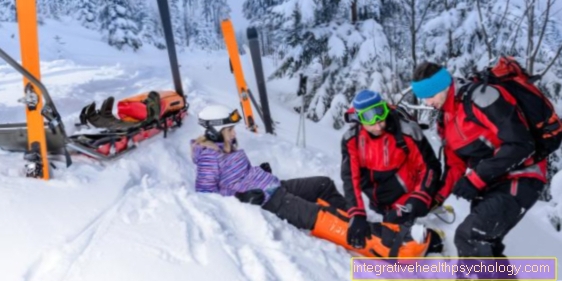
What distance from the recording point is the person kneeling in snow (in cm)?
343

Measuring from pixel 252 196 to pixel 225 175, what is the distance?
351 mm

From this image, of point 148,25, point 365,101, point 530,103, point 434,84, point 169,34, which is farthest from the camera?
point 148,25

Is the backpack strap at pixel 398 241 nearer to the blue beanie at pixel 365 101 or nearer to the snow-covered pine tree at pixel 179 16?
the blue beanie at pixel 365 101

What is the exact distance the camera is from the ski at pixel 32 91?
3.43 meters

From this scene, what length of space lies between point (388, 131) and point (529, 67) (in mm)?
4733

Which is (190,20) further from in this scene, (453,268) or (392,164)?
(453,268)

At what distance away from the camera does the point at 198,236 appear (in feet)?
9.75

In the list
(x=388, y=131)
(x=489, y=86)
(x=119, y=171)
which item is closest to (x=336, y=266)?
(x=388, y=131)

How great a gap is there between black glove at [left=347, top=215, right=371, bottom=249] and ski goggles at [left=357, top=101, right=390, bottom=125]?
760 mm

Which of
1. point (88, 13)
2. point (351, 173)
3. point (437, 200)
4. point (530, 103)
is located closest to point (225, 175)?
point (351, 173)

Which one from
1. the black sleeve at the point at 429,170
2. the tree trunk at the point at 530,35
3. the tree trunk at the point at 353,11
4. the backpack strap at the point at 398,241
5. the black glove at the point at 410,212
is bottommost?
the backpack strap at the point at 398,241

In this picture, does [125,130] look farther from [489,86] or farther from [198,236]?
[489,86]

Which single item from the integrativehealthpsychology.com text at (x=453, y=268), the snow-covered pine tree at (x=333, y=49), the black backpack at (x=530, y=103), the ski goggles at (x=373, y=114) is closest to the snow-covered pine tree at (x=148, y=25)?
the snow-covered pine tree at (x=333, y=49)

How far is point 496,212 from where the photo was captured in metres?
2.78
